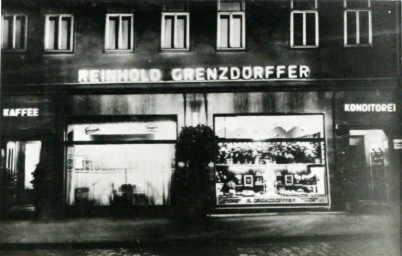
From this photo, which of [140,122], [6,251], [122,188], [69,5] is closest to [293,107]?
[140,122]

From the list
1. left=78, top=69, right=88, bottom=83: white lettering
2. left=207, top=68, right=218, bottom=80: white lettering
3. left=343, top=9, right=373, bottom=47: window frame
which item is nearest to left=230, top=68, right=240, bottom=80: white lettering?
left=207, top=68, right=218, bottom=80: white lettering

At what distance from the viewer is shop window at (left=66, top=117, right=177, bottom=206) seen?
1390 centimetres

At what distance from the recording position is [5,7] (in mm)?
13766

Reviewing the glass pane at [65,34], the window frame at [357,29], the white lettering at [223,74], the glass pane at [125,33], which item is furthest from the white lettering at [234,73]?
the glass pane at [65,34]

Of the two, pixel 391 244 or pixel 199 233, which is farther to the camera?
pixel 199 233

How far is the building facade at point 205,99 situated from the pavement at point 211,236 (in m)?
1.39

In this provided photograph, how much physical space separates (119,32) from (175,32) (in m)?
1.78

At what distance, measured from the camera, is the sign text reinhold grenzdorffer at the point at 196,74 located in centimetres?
1381

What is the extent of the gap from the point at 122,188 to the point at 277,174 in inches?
193

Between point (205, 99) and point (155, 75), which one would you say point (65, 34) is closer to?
point (155, 75)

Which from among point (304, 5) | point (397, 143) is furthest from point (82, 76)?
point (397, 143)

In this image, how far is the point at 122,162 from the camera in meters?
13.9

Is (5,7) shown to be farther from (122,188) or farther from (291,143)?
(291,143)

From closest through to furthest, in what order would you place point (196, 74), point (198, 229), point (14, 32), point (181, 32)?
1. point (198, 229)
2. point (196, 74)
3. point (14, 32)
4. point (181, 32)
